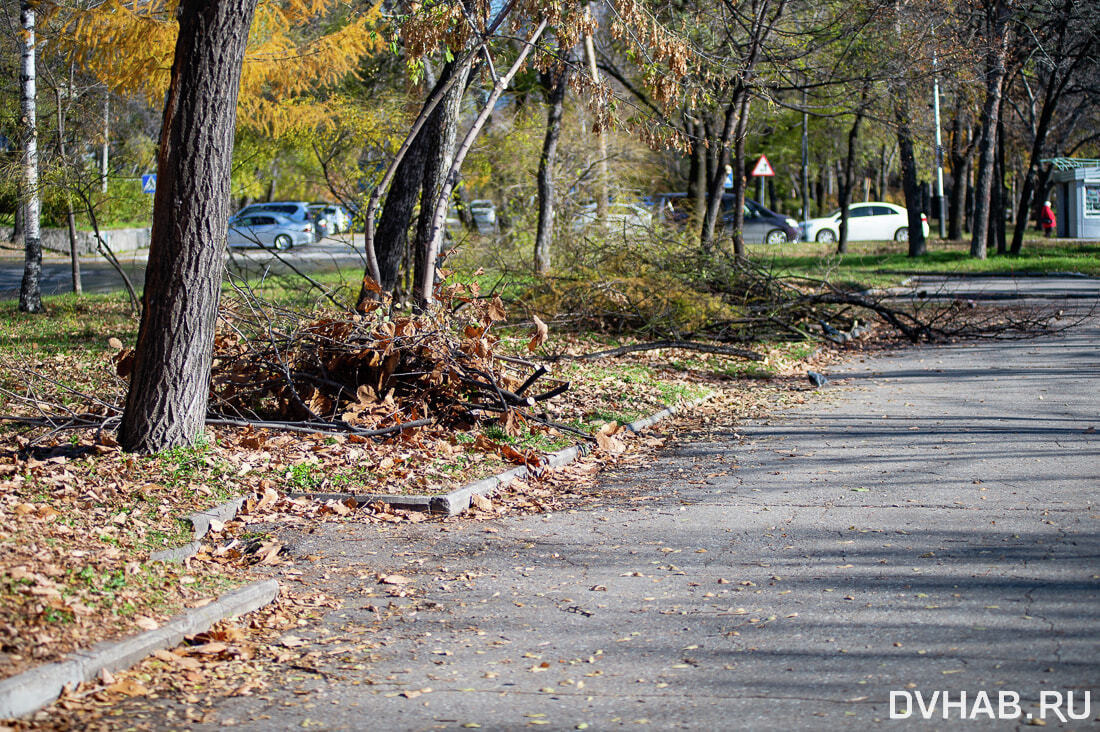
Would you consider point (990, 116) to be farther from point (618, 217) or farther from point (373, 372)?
point (373, 372)

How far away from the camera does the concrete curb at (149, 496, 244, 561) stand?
18.7ft

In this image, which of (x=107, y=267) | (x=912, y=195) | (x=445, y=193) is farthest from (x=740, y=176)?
(x=107, y=267)

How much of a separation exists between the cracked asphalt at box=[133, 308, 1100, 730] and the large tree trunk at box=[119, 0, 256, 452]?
1783 mm

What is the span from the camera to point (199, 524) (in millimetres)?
6227

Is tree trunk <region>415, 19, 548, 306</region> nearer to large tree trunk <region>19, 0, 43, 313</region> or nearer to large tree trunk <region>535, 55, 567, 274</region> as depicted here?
large tree trunk <region>535, 55, 567, 274</region>

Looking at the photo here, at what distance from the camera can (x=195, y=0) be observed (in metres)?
7.08

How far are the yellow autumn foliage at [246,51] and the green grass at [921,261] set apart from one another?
1070 cm

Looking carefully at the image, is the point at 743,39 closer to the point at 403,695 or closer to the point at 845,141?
the point at 403,695

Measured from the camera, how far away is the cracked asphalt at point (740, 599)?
392cm

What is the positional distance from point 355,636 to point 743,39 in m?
18.1

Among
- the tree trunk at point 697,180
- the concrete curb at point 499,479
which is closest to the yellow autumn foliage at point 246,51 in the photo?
the concrete curb at point 499,479

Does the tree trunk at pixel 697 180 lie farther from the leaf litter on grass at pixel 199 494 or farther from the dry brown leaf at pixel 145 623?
the dry brown leaf at pixel 145 623

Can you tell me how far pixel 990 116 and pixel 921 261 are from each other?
442 centimetres

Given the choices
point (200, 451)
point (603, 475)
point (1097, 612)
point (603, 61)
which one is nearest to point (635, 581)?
point (1097, 612)
